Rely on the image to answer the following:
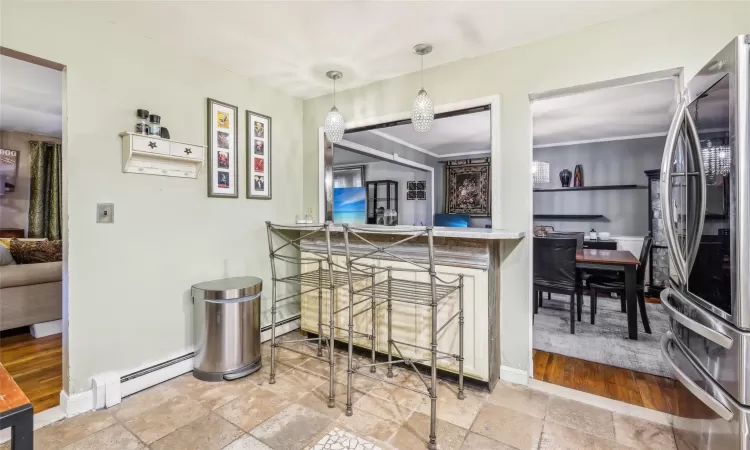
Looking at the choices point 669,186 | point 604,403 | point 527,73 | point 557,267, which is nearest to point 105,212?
point 527,73

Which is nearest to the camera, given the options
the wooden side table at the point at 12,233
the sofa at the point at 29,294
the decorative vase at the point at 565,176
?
the sofa at the point at 29,294

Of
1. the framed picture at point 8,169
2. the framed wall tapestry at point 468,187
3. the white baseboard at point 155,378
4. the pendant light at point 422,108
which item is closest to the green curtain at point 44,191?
the framed picture at point 8,169

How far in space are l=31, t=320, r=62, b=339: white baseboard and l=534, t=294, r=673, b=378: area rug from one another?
4.32 metres

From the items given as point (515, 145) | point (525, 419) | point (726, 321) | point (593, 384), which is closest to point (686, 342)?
point (726, 321)

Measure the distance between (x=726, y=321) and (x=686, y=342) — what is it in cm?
31

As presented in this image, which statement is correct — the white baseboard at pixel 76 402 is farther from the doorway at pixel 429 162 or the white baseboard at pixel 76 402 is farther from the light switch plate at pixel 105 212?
the doorway at pixel 429 162

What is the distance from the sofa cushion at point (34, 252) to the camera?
3.36 m

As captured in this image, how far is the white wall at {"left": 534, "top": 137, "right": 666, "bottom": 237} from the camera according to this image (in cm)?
492

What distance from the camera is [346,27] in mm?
2008

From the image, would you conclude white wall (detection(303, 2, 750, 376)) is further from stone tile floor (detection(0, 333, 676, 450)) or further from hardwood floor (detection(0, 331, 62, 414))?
hardwood floor (detection(0, 331, 62, 414))

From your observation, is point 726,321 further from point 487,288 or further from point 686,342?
point 487,288

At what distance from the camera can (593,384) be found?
86.3 inches

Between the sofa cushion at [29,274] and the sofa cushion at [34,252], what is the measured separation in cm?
32

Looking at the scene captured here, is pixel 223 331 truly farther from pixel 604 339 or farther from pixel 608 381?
pixel 604 339
